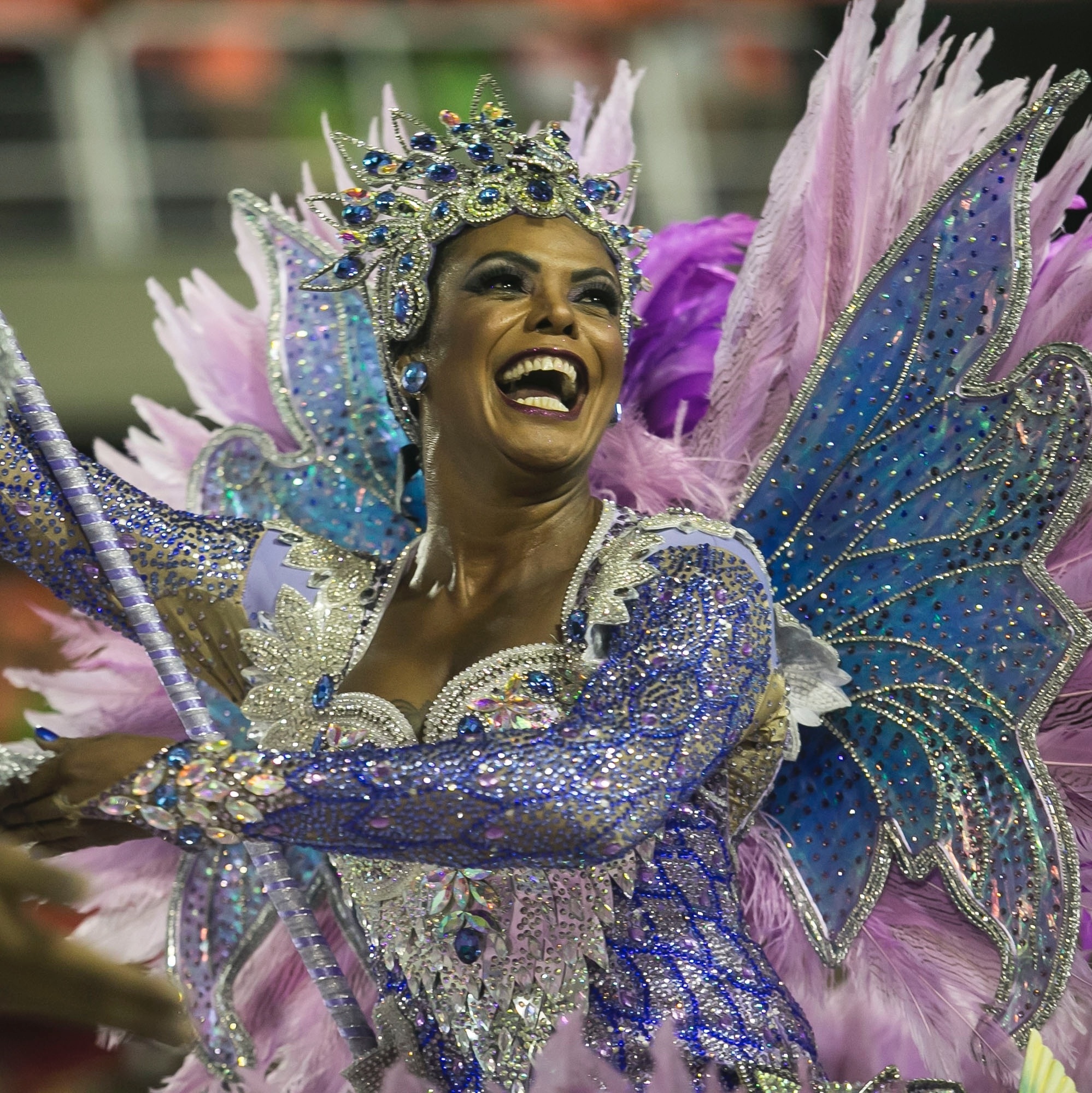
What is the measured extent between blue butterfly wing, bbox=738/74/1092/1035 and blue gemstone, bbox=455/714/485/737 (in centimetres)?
46

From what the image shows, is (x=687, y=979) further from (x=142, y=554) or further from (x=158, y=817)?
(x=142, y=554)

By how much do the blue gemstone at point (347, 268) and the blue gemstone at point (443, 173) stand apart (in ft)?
0.47

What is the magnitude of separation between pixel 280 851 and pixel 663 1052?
496 mm

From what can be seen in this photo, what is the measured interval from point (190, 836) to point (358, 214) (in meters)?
0.76

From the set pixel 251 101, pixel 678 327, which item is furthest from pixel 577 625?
pixel 251 101

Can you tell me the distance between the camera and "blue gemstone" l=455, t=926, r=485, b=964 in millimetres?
1674

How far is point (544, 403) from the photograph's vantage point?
1.77 metres

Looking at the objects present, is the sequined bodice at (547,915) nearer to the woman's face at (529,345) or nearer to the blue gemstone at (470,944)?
the blue gemstone at (470,944)

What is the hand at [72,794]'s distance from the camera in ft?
4.84

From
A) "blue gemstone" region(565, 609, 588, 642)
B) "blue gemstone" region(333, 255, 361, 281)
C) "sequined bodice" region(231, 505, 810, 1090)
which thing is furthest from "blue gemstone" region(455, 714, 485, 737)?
"blue gemstone" region(333, 255, 361, 281)

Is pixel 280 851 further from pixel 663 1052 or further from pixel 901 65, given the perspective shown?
pixel 901 65

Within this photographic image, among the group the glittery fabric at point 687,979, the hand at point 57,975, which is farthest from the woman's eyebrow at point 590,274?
the hand at point 57,975

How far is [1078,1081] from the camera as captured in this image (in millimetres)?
1745

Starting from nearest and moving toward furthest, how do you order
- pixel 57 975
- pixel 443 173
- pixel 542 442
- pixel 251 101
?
pixel 57 975, pixel 542 442, pixel 443 173, pixel 251 101
